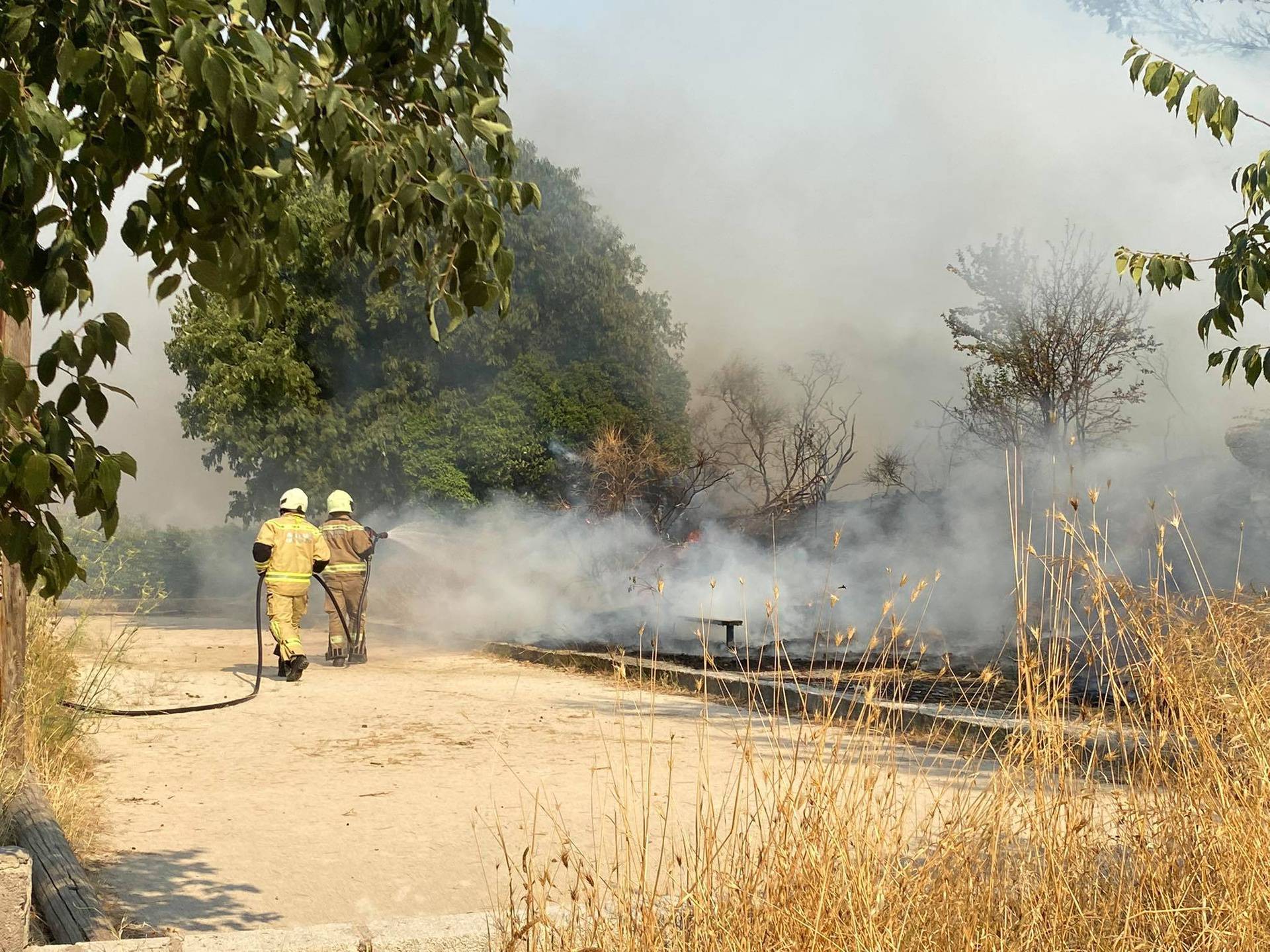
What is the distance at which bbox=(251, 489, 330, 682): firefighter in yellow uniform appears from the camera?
37.2 feet

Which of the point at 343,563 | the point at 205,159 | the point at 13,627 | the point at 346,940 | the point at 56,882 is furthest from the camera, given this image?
the point at 343,563

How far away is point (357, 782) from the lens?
682cm

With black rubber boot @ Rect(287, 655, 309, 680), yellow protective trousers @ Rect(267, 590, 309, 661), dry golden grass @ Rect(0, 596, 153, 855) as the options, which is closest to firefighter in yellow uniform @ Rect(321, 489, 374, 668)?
yellow protective trousers @ Rect(267, 590, 309, 661)

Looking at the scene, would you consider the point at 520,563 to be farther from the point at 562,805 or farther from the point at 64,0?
the point at 64,0

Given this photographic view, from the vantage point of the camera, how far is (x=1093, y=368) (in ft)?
57.5

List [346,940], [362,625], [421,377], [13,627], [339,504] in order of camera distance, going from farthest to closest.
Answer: [421,377], [362,625], [339,504], [13,627], [346,940]

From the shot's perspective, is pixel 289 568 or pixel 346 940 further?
pixel 289 568

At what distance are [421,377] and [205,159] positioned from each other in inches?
765

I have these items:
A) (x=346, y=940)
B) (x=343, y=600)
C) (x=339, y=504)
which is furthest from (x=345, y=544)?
(x=346, y=940)

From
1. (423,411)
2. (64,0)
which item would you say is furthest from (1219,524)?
(64,0)

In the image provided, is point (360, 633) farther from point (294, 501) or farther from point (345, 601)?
point (294, 501)

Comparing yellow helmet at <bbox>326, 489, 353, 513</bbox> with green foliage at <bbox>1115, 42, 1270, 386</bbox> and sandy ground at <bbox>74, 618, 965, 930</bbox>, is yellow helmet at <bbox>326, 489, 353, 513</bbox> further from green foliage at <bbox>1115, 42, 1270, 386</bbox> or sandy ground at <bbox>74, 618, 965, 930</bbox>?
green foliage at <bbox>1115, 42, 1270, 386</bbox>

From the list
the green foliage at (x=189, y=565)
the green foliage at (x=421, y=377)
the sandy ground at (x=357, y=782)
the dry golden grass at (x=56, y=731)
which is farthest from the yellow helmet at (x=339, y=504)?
the green foliage at (x=189, y=565)

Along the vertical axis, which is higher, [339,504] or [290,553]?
[339,504]
